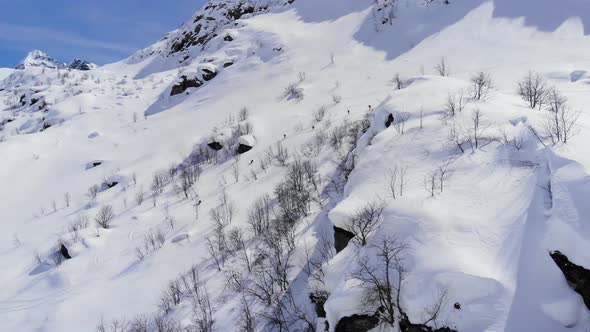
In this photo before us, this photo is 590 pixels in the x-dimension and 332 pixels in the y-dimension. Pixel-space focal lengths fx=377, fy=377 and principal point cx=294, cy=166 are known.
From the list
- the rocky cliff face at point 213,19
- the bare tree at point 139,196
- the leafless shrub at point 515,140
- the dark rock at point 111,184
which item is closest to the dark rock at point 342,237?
the leafless shrub at point 515,140

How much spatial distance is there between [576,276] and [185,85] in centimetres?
3865

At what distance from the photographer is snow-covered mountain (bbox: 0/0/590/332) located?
336 inches

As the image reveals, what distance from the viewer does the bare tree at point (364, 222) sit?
10.5 meters

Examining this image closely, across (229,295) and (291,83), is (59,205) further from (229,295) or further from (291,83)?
(291,83)

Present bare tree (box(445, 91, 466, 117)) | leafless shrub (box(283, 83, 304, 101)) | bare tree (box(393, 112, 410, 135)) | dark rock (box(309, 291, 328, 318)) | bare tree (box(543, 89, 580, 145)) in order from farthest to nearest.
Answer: leafless shrub (box(283, 83, 304, 101)) → bare tree (box(393, 112, 410, 135)) → bare tree (box(445, 91, 466, 117)) → bare tree (box(543, 89, 580, 145)) → dark rock (box(309, 291, 328, 318))

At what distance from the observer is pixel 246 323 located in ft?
41.9

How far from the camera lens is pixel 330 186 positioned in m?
18.9

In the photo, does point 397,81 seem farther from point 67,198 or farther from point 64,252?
point 67,198

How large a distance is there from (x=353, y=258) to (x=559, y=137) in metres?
6.99

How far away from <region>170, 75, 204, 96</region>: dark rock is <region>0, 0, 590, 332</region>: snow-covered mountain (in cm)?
25

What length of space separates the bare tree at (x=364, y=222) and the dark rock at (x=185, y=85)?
32927 millimetres

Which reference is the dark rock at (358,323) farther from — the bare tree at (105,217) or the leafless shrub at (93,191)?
the leafless shrub at (93,191)

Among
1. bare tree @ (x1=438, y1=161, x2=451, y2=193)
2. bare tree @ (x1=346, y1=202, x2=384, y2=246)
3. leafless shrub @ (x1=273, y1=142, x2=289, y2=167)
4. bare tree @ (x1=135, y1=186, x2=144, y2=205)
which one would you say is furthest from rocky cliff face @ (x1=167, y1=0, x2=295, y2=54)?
bare tree @ (x1=346, y1=202, x2=384, y2=246)

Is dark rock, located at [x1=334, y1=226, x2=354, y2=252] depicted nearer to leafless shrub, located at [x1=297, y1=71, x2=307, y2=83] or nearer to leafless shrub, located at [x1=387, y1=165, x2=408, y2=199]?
leafless shrub, located at [x1=387, y1=165, x2=408, y2=199]
